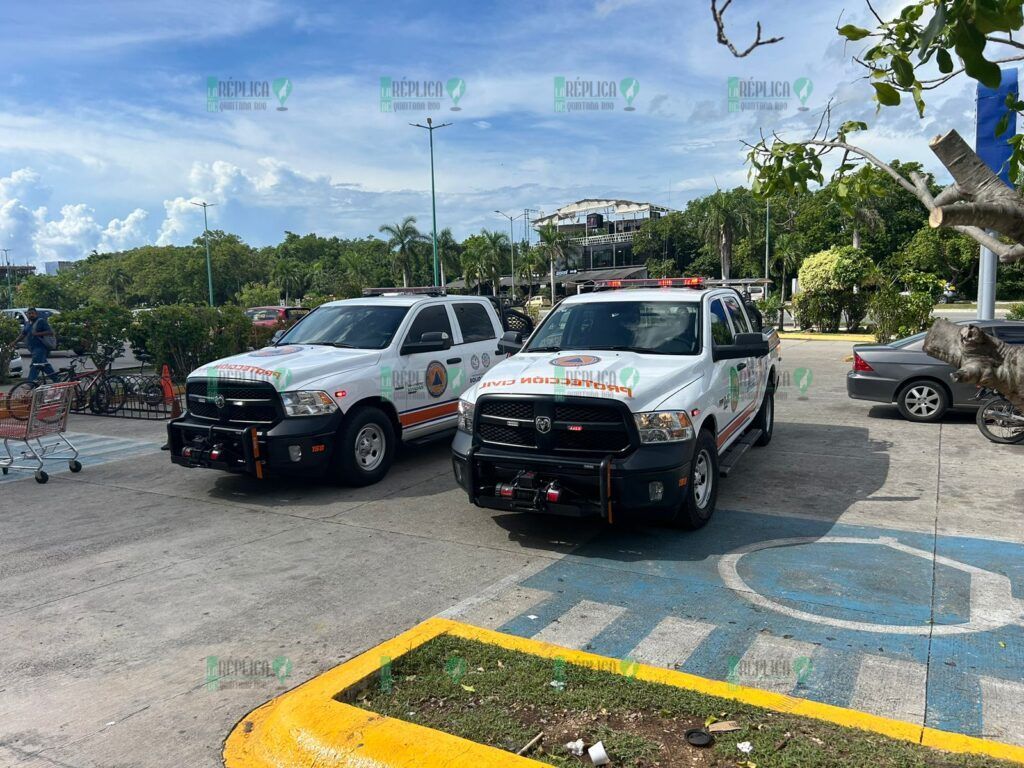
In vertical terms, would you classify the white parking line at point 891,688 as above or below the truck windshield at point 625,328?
below

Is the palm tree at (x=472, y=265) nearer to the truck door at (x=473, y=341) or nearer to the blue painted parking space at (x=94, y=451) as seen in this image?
the blue painted parking space at (x=94, y=451)

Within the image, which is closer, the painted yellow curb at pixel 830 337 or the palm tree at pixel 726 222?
the painted yellow curb at pixel 830 337

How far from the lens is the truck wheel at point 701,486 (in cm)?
617

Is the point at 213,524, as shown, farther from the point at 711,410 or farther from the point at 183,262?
the point at 183,262

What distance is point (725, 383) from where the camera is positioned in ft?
23.8

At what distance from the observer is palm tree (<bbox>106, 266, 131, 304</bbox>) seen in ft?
260

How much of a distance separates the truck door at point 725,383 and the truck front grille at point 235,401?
4189mm

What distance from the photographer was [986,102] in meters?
10.7

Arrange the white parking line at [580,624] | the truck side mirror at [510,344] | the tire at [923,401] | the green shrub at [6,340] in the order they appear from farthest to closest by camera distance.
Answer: the green shrub at [6,340]
the tire at [923,401]
the truck side mirror at [510,344]
the white parking line at [580,624]

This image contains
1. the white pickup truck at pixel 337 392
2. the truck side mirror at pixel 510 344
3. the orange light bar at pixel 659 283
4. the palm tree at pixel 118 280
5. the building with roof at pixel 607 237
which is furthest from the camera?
the building with roof at pixel 607 237

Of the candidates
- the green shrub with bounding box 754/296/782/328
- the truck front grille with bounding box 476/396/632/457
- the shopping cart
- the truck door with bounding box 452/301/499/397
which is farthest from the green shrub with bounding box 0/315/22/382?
the green shrub with bounding box 754/296/782/328

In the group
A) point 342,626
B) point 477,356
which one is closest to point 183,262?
point 477,356

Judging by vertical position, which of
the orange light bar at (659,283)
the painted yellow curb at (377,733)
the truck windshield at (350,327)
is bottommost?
the painted yellow curb at (377,733)

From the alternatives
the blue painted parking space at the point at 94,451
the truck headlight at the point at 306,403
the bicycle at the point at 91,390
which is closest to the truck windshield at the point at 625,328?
the truck headlight at the point at 306,403
